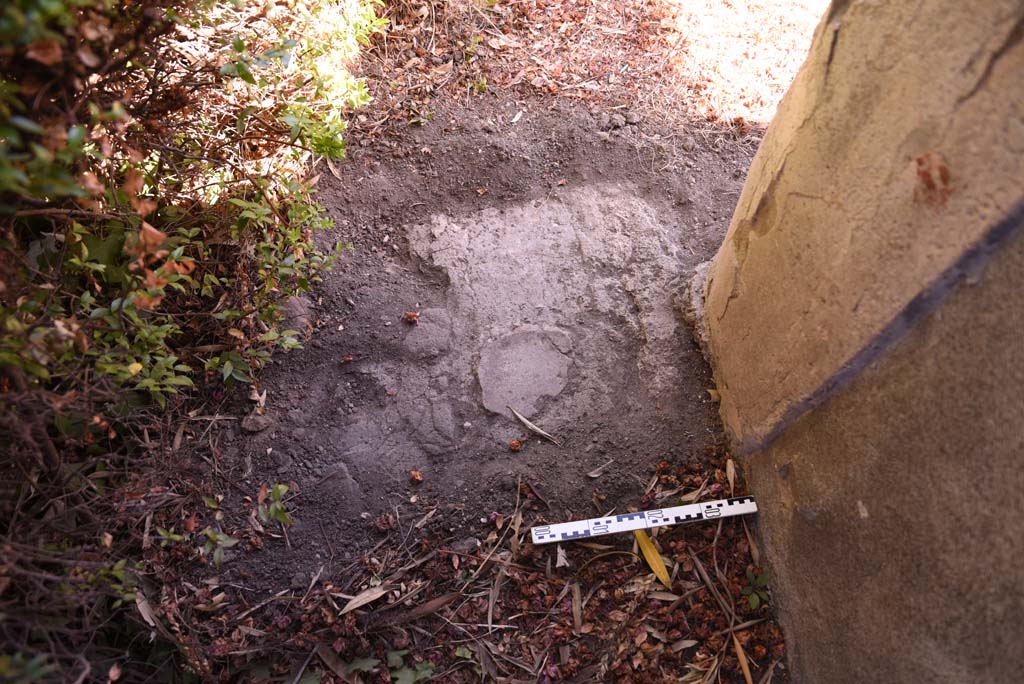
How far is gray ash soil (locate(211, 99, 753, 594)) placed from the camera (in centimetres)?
266

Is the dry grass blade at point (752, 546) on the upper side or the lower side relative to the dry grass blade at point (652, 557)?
upper

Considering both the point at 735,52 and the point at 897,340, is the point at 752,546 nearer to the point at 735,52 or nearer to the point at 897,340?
the point at 897,340

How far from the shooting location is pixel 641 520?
2.59 metres

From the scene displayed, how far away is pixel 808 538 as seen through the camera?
7.04 feet

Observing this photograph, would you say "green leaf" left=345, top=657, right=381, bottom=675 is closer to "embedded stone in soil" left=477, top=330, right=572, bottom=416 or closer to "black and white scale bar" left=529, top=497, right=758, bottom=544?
"black and white scale bar" left=529, top=497, right=758, bottom=544

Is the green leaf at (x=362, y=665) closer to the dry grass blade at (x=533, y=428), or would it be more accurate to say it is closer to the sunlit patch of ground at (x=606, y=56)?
the dry grass blade at (x=533, y=428)

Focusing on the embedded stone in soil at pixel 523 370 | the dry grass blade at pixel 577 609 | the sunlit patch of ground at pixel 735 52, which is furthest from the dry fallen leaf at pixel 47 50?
the sunlit patch of ground at pixel 735 52

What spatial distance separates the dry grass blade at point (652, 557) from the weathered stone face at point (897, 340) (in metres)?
0.43

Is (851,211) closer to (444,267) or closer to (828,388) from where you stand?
(828,388)

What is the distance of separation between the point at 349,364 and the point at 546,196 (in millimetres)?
1315

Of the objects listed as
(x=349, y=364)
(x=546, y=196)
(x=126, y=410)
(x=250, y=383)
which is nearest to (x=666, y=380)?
(x=546, y=196)

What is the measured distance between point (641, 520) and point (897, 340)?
4.14 ft

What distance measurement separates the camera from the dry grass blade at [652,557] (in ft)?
8.25

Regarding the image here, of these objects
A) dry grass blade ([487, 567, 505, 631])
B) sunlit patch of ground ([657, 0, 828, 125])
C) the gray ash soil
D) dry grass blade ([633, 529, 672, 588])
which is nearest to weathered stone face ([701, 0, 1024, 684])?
dry grass blade ([633, 529, 672, 588])
